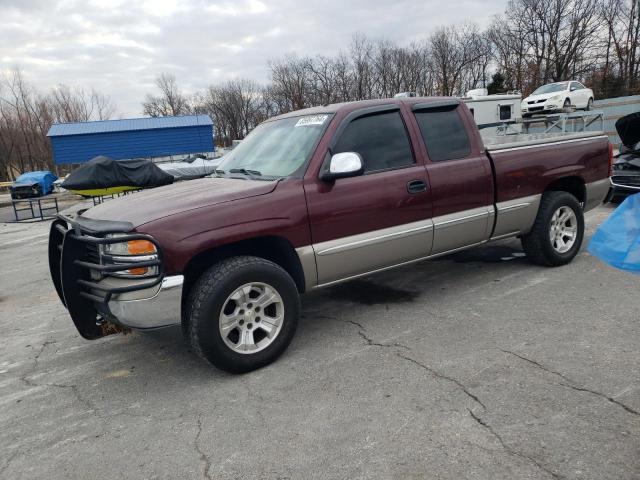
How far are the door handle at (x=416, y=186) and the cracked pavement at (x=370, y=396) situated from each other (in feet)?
3.81

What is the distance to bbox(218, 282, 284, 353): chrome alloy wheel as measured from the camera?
3.40 metres

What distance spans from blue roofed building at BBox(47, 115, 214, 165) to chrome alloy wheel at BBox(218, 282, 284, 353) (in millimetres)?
33461

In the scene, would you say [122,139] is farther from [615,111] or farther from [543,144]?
[543,144]

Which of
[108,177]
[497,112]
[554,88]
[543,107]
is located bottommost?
[108,177]

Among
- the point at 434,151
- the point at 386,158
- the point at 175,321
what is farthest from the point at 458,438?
the point at 434,151

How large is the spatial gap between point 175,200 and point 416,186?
6.77 feet

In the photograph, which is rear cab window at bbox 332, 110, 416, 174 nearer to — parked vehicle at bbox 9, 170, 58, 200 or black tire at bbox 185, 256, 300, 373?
black tire at bbox 185, 256, 300, 373

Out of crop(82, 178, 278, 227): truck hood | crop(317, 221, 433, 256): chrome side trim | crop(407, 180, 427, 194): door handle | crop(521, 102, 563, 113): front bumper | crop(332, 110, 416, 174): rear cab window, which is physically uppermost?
crop(521, 102, 563, 113): front bumper

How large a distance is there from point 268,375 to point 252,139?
240 cm

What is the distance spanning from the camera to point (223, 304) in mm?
3301

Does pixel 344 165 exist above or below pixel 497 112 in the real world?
below

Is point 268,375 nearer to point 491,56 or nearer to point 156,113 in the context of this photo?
point 491,56

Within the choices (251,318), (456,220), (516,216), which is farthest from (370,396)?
(516,216)

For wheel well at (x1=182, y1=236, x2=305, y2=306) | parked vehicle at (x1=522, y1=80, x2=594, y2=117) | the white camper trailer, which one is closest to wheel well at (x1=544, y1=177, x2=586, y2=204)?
wheel well at (x1=182, y1=236, x2=305, y2=306)
